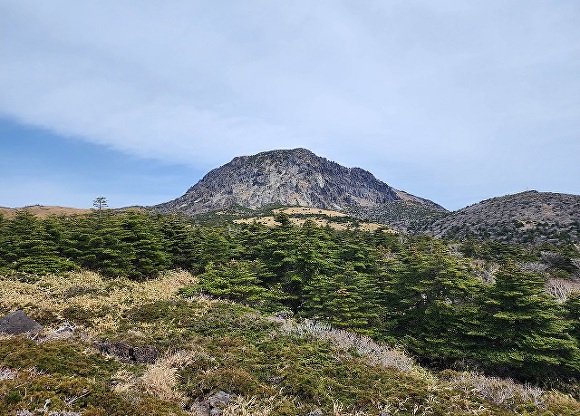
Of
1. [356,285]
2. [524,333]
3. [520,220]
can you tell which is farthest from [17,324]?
[520,220]

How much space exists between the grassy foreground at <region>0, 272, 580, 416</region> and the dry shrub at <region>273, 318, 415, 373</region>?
0.24 ft

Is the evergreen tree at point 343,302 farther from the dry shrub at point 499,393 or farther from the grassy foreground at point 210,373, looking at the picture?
the dry shrub at point 499,393

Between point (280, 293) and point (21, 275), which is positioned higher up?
point (21, 275)

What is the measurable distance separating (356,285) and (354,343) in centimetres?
668

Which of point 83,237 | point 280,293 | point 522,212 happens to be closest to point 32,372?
point 280,293

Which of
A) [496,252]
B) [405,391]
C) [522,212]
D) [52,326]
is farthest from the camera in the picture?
[522,212]

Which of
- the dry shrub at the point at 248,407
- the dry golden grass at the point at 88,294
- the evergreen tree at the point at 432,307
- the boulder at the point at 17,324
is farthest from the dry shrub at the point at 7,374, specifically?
the evergreen tree at the point at 432,307

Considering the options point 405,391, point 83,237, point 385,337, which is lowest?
point 385,337

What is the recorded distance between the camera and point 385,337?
69.6 ft

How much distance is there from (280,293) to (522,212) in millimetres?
104787

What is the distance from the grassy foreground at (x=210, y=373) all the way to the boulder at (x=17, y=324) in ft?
2.38

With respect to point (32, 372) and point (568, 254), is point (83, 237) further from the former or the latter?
point (568, 254)

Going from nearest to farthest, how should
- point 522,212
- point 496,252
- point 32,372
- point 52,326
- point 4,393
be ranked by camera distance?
1. point 4,393
2. point 32,372
3. point 52,326
4. point 496,252
5. point 522,212

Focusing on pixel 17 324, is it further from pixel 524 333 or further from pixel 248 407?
pixel 524 333
